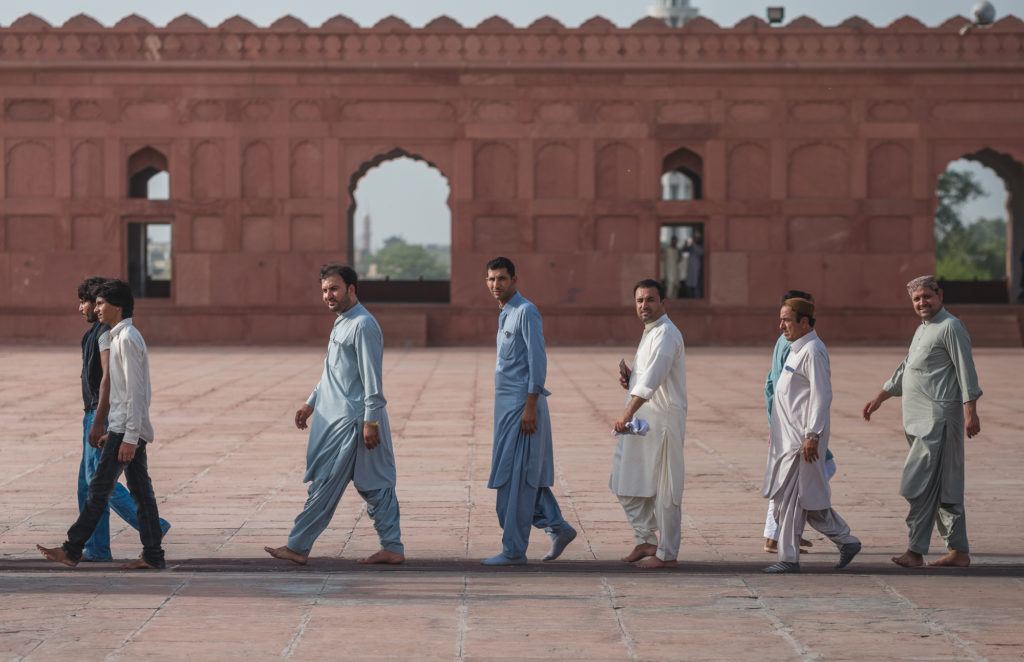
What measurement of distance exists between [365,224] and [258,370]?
144480 millimetres

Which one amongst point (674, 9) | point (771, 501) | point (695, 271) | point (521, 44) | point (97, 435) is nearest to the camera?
point (97, 435)

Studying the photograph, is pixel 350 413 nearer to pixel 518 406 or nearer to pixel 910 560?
pixel 518 406

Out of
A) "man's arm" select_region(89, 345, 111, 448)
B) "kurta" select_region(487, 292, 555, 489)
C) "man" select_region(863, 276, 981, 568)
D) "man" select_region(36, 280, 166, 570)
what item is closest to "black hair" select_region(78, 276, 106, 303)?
"man" select_region(36, 280, 166, 570)

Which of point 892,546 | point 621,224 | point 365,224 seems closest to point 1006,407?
point 892,546

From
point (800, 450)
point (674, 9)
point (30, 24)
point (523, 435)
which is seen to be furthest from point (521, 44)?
point (674, 9)

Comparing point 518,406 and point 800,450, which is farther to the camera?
point 518,406

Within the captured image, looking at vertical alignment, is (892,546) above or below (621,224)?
below

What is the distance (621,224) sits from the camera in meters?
23.2

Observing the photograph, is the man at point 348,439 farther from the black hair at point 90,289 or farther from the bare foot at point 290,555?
the black hair at point 90,289

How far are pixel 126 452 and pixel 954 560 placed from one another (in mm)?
3479

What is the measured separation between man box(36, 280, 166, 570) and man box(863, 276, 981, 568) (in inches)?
122

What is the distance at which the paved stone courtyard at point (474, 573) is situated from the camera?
4.97m

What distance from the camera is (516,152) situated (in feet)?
76.0

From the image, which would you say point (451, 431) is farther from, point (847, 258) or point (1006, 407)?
point (847, 258)
